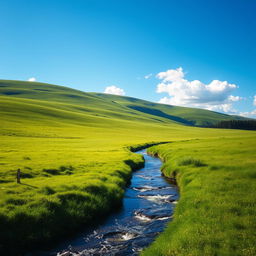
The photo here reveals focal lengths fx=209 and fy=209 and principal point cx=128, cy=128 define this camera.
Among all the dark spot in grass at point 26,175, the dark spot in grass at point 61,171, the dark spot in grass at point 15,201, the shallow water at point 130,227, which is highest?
the dark spot in grass at point 15,201

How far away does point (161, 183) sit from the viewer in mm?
27391

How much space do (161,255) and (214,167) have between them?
1826 centimetres

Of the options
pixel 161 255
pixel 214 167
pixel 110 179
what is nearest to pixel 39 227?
pixel 161 255

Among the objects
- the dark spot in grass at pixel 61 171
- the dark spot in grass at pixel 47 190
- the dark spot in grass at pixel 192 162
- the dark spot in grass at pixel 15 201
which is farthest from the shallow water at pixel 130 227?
the dark spot in grass at pixel 61 171

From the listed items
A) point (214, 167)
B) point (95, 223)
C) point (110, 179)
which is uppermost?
point (214, 167)

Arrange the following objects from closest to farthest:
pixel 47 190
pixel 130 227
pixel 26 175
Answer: pixel 130 227 → pixel 47 190 → pixel 26 175

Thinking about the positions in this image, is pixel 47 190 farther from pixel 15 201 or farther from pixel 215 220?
pixel 215 220

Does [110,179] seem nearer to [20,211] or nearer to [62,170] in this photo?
[62,170]

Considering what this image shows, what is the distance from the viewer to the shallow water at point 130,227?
515 inches

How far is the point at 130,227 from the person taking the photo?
52.1 feet

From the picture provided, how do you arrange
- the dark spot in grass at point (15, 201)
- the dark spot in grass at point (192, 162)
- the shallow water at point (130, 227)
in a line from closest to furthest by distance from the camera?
the shallow water at point (130, 227), the dark spot in grass at point (15, 201), the dark spot in grass at point (192, 162)

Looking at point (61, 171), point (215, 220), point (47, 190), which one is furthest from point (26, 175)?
point (215, 220)

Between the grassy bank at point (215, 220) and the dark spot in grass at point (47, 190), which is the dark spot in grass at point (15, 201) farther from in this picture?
the grassy bank at point (215, 220)

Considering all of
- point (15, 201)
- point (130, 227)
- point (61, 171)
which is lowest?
point (130, 227)
